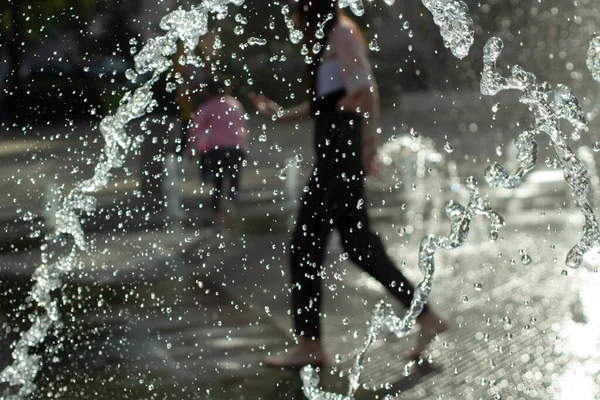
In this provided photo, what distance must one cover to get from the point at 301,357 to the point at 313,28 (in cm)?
121

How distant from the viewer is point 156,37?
3.64 meters

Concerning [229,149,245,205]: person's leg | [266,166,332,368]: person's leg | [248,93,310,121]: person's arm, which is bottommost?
[266,166,332,368]: person's leg

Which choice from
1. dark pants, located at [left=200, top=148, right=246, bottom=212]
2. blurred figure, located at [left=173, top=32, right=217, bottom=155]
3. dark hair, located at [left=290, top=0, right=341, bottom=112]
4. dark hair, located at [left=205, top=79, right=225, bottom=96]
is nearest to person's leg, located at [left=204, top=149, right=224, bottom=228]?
dark pants, located at [left=200, top=148, right=246, bottom=212]

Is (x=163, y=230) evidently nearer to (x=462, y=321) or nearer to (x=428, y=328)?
(x=428, y=328)

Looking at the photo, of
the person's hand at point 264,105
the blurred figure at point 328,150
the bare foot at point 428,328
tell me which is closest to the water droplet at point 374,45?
the blurred figure at point 328,150

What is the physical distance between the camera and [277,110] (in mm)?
3600

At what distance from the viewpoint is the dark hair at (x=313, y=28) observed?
3633 mm

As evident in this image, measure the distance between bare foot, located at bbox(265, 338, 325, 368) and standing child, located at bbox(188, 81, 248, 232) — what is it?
0.52m

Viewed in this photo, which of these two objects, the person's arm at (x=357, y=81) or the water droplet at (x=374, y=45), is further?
the water droplet at (x=374, y=45)

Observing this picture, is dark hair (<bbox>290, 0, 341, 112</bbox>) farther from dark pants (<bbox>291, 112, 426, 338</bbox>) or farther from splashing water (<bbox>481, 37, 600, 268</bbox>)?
splashing water (<bbox>481, 37, 600, 268</bbox>)

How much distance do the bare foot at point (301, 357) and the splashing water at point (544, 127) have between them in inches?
35.2

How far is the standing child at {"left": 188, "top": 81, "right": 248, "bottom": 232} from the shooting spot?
3586 mm

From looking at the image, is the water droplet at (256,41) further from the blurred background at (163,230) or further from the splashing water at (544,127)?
the splashing water at (544,127)

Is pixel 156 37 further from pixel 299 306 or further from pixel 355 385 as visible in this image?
pixel 355 385
